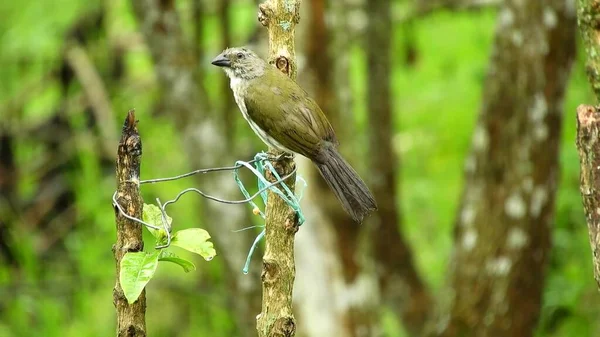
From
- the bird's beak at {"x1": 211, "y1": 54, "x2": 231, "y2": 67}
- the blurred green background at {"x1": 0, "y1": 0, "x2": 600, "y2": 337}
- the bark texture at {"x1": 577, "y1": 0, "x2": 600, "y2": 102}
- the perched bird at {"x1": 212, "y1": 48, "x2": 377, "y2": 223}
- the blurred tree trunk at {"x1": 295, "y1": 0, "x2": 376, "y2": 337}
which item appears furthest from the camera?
the blurred green background at {"x1": 0, "y1": 0, "x2": 600, "y2": 337}

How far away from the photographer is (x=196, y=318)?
6.57 m

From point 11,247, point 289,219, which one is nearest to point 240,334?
point 11,247

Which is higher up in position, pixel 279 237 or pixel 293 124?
pixel 293 124

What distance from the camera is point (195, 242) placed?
82.9 inches

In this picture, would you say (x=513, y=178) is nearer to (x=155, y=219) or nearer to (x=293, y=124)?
(x=293, y=124)

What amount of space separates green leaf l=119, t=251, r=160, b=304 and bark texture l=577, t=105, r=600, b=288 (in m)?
1.24

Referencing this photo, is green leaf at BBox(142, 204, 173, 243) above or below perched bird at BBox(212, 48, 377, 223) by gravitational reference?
below

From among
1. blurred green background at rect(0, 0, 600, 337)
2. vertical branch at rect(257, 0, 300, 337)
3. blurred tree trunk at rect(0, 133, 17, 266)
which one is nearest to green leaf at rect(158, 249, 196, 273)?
vertical branch at rect(257, 0, 300, 337)

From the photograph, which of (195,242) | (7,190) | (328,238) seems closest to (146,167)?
(7,190)

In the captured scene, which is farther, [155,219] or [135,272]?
[155,219]

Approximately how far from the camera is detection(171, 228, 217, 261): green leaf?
2.09 m

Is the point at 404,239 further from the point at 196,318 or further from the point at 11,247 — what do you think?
the point at 11,247

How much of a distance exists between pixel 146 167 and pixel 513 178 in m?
2.94

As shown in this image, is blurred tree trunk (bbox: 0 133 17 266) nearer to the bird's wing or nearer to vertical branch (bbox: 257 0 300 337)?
the bird's wing
